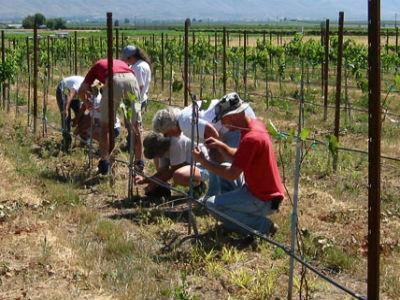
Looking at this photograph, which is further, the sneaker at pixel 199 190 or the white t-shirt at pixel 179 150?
the sneaker at pixel 199 190

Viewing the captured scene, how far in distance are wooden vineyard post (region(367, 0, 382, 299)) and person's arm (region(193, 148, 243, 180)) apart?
1744 mm

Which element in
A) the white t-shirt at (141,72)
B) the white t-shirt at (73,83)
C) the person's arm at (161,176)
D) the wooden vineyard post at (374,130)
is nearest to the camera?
the wooden vineyard post at (374,130)

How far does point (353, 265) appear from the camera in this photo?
4387mm

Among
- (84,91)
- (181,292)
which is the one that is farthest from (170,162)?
(181,292)

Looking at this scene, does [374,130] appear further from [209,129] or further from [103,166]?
[103,166]

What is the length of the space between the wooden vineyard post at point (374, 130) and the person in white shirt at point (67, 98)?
5194 mm

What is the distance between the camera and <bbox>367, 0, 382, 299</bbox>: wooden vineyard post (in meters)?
2.77

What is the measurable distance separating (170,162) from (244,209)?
1298mm

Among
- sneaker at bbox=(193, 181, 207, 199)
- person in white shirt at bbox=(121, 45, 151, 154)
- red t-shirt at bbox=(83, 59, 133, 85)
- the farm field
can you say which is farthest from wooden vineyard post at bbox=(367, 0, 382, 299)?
person in white shirt at bbox=(121, 45, 151, 154)

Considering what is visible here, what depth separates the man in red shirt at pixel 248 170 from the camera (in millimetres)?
4621

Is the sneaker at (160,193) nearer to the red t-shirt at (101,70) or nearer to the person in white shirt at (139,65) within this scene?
the red t-shirt at (101,70)

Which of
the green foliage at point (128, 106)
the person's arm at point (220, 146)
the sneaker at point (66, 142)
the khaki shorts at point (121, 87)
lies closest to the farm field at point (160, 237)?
the sneaker at point (66, 142)

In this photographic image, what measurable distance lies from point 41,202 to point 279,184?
2211 millimetres

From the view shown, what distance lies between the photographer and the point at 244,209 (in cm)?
489
